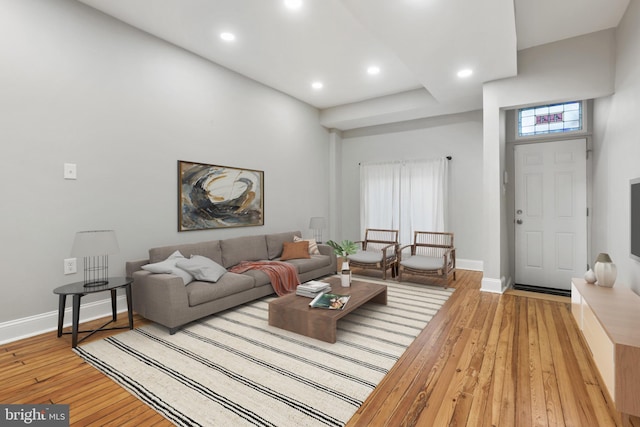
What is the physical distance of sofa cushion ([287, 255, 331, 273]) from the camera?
4.29 meters

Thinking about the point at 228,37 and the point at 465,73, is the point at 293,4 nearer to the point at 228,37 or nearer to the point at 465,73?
the point at 228,37

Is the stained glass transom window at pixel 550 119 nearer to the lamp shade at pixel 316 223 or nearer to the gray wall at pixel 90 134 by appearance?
the lamp shade at pixel 316 223

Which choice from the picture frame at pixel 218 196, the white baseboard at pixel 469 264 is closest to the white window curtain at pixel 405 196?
the white baseboard at pixel 469 264

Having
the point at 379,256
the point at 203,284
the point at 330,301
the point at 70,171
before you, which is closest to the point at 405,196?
the point at 379,256

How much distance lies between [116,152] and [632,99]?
506 cm

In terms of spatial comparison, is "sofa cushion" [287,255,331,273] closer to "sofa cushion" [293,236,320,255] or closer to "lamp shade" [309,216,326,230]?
"sofa cushion" [293,236,320,255]

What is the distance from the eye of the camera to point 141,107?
347 centimetres

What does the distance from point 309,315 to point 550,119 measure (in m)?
4.52

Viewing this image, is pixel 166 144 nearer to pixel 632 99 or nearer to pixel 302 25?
pixel 302 25

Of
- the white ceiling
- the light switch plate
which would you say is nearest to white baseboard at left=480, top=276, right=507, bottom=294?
the white ceiling

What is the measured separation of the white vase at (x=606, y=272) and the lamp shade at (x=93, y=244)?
4.31 meters

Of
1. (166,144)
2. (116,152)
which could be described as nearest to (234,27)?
(166,144)

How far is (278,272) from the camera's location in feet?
12.8

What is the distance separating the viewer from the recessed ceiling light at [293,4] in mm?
2943
